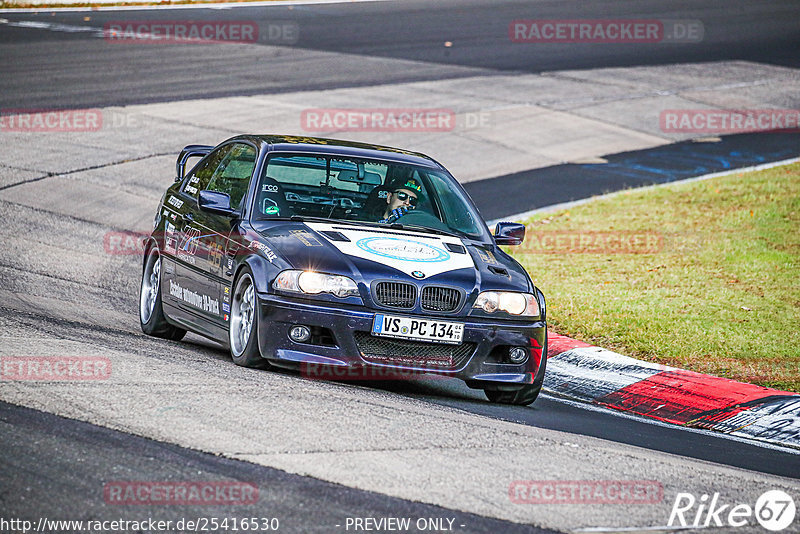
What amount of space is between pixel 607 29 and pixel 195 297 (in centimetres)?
2599

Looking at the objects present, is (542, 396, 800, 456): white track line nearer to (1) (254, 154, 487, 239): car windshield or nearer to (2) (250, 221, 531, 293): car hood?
(2) (250, 221, 531, 293): car hood

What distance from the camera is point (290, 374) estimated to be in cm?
765

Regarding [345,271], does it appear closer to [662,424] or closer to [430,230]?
[430,230]

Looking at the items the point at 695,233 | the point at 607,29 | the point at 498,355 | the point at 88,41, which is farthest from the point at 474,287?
the point at 607,29

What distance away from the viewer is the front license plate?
291 inches

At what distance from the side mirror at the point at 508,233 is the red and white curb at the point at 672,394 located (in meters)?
1.09

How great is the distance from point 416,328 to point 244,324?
1140 mm

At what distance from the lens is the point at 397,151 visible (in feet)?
30.3

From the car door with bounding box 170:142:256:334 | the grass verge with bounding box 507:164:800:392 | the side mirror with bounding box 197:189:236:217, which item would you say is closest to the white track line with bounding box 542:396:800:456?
the grass verge with bounding box 507:164:800:392

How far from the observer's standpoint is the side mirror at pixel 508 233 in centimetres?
877

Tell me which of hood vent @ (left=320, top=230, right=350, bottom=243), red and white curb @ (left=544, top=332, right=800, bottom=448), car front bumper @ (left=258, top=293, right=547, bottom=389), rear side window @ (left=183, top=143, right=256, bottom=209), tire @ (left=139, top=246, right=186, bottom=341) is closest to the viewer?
car front bumper @ (left=258, top=293, right=547, bottom=389)

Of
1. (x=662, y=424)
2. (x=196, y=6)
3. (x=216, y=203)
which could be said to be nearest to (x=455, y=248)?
(x=216, y=203)

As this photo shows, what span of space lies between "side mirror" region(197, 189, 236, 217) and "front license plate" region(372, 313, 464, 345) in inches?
61.9

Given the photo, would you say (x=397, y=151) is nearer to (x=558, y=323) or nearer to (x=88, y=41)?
(x=558, y=323)
